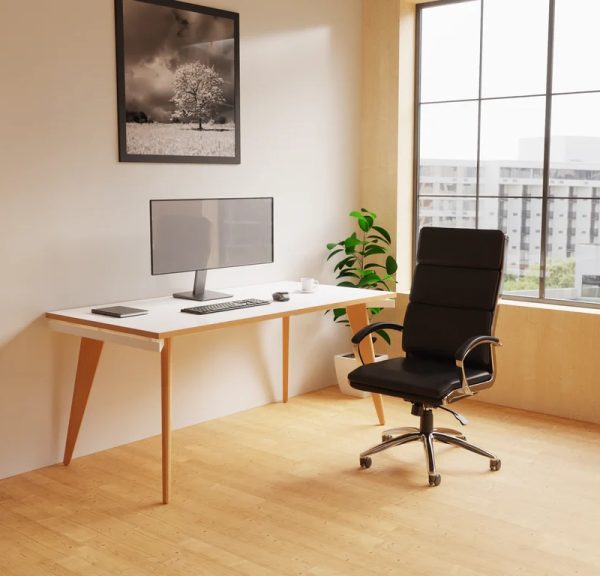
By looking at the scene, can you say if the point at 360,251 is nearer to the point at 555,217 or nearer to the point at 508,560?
the point at 555,217

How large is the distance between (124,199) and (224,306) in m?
0.78

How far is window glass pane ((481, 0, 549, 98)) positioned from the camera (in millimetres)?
4895

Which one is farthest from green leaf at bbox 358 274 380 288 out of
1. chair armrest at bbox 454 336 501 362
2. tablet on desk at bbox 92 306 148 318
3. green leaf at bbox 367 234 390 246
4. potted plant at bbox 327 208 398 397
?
tablet on desk at bbox 92 306 148 318

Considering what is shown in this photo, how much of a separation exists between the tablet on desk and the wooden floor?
75cm

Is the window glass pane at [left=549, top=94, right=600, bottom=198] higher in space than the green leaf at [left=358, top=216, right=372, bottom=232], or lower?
higher

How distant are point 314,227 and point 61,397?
6.53 feet

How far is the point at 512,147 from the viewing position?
16.6ft

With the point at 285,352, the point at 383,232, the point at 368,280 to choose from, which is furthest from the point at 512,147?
the point at 285,352

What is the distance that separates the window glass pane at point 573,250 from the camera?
4781 mm

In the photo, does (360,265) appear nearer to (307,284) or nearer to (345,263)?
(345,263)

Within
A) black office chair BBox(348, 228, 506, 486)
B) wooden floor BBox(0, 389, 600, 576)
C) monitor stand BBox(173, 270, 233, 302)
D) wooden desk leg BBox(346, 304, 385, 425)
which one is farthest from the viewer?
wooden desk leg BBox(346, 304, 385, 425)

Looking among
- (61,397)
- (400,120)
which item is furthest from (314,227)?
(61,397)

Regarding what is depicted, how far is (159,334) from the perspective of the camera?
3.35 meters

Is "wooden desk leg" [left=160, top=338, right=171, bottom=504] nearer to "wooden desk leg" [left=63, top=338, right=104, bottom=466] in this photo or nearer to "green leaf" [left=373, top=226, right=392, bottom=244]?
"wooden desk leg" [left=63, top=338, right=104, bottom=466]
